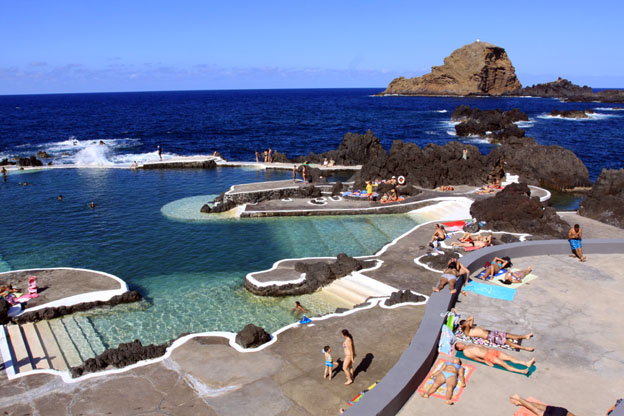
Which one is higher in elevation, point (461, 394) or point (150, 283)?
point (461, 394)

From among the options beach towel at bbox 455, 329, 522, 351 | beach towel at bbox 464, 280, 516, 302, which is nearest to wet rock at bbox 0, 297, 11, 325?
beach towel at bbox 455, 329, 522, 351

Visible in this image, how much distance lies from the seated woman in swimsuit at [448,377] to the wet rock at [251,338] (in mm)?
6123

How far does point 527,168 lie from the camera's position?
4644cm

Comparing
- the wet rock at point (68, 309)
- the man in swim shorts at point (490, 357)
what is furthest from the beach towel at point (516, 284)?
the wet rock at point (68, 309)

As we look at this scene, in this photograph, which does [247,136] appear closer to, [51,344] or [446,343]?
[51,344]

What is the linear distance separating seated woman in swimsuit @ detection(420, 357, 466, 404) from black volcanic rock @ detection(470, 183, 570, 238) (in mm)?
17180

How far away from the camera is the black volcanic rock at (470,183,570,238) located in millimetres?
24781

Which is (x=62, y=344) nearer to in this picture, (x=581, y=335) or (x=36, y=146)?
(x=581, y=335)

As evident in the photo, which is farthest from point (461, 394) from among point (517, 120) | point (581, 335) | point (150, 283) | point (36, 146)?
point (517, 120)

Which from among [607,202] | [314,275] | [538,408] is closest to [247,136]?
[607,202]

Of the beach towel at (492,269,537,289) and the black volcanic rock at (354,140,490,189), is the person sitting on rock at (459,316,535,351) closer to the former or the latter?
the beach towel at (492,269,537,289)

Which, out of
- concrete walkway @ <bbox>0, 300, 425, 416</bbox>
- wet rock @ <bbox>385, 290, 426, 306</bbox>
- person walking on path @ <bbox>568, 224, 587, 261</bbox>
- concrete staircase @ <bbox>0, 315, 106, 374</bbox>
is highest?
person walking on path @ <bbox>568, 224, 587, 261</bbox>

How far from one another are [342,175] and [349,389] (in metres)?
37.7

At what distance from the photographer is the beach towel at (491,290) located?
1381cm
